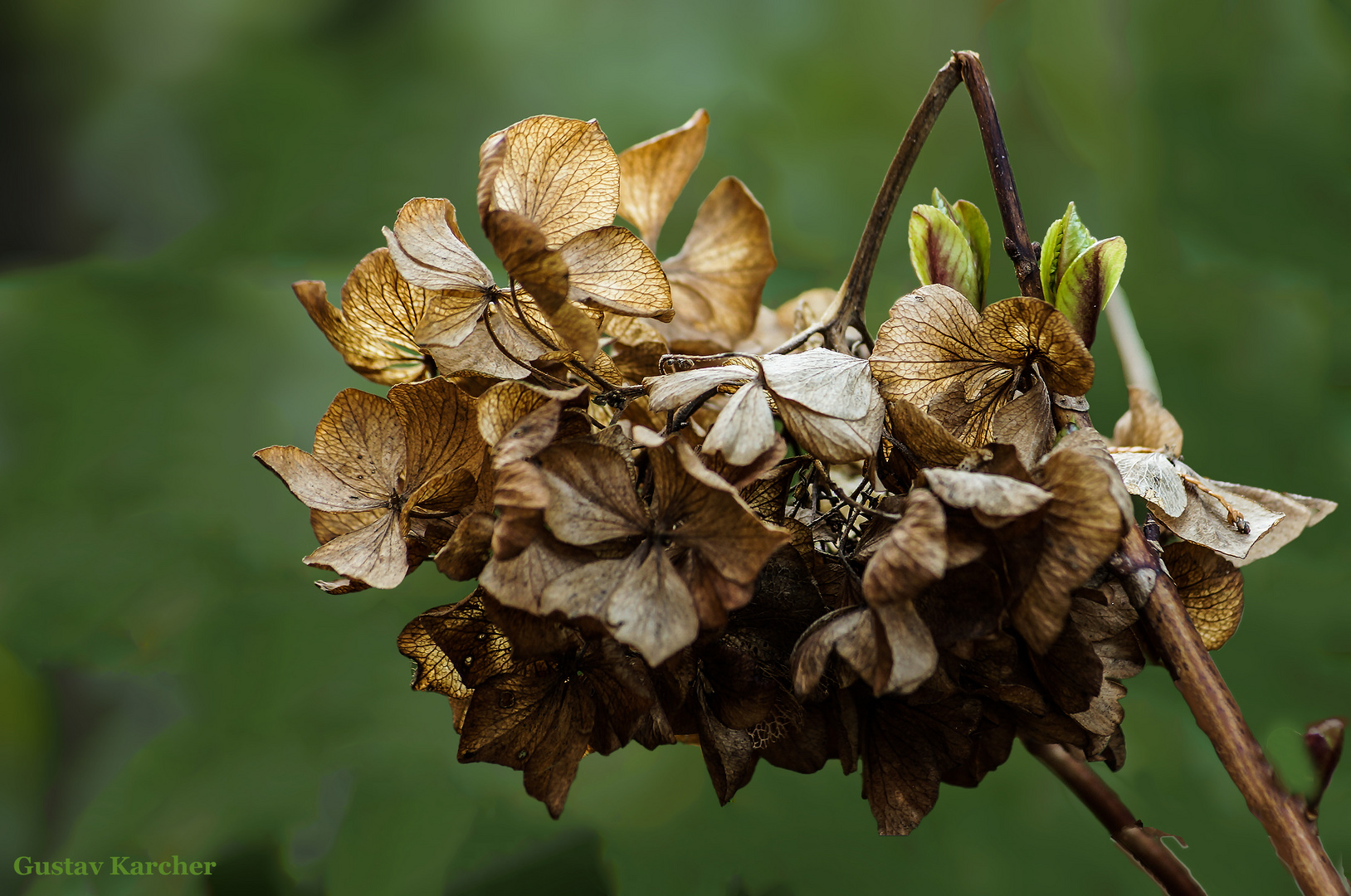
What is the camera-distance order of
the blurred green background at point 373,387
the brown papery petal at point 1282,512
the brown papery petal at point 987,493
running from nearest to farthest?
the brown papery petal at point 987,493 → the brown papery petal at point 1282,512 → the blurred green background at point 373,387

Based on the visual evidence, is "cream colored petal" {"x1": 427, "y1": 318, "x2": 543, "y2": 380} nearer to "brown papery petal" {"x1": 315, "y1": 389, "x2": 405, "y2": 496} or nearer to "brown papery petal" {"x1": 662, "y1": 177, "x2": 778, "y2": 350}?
"brown papery petal" {"x1": 315, "y1": 389, "x2": 405, "y2": 496}

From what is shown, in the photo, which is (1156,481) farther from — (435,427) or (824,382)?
(435,427)

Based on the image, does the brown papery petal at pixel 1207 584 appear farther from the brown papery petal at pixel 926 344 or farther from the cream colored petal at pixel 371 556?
the cream colored petal at pixel 371 556

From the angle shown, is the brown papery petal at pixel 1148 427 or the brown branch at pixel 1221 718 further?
the brown papery petal at pixel 1148 427

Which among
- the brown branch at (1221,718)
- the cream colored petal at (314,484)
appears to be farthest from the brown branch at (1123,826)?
the cream colored petal at (314,484)

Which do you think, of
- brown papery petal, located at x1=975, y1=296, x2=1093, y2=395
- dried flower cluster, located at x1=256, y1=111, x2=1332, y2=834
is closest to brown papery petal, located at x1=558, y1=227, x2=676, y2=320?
dried flower cluster, located at x1=256, y1=111, x2=1332, y2=834

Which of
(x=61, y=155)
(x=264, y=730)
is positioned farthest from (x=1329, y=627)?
(x=61, y=155)
